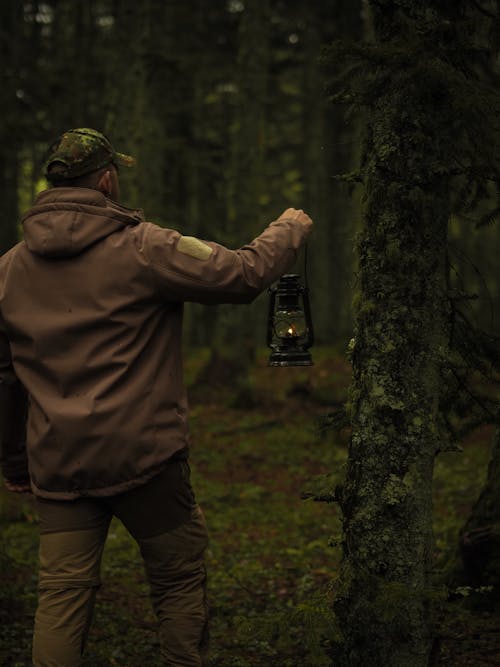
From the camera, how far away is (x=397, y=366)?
389 centimetres

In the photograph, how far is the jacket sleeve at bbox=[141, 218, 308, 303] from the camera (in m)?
3.52

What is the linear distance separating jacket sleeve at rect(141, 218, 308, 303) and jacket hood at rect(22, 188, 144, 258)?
181 mm

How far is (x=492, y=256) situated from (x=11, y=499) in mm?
28153

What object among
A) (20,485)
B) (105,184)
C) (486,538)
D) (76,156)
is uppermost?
(76,156)

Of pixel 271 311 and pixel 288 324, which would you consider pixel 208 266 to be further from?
pixel 288 324

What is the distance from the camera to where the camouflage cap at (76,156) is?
369 centimetres

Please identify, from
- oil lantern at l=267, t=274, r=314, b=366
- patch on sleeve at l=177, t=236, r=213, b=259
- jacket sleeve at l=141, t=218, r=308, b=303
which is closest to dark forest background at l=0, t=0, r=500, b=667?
oil lantern at l=267, t=274, r=314, b=366

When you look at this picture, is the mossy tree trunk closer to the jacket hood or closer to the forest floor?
the forest floor

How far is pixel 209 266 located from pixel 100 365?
625mm

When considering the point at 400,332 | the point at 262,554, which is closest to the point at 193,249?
the point at 400,332

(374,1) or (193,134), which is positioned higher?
(193,134)

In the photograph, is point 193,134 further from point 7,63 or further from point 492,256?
point 492,256

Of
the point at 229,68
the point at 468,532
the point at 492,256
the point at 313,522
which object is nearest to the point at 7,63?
the point at 229,68

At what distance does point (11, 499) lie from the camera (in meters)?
9.02
